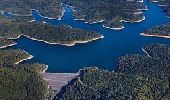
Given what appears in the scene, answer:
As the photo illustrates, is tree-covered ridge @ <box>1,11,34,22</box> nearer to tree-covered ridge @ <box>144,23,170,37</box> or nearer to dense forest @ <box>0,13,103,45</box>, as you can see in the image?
dense forest @ <box>0,13,103,45</box>

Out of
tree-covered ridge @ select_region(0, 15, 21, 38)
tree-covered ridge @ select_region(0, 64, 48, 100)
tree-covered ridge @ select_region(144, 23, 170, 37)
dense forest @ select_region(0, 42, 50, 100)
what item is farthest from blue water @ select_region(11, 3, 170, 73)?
tree-covered ridge @ select_region(0, 64, 48, 100)

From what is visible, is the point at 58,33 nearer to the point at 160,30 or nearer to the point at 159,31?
the point at 159,31

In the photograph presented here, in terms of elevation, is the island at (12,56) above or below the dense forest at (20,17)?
below

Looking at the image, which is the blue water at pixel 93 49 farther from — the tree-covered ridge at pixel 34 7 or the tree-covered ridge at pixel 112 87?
the tree-covered ridge at pixel 112 87

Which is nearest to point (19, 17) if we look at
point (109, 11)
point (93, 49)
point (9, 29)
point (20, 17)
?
point (20, 17)

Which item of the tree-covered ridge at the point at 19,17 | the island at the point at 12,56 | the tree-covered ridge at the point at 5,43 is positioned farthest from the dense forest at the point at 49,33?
the island at the point at 12,56

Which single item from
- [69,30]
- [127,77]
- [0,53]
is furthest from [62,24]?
[127,77]
